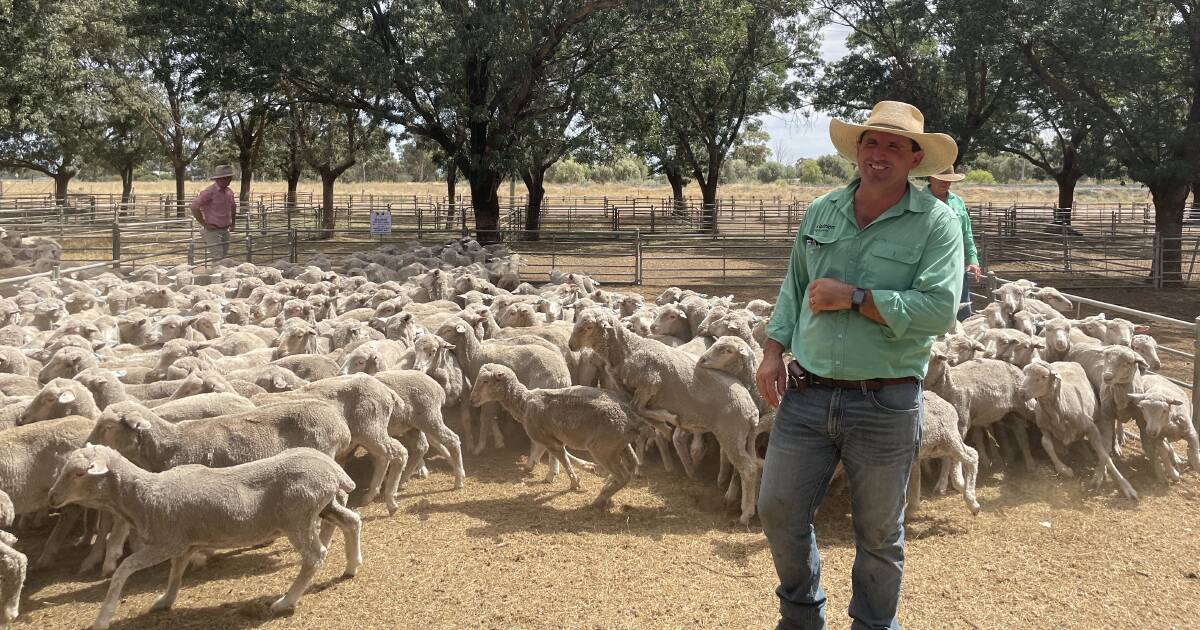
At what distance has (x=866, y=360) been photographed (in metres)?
3.35

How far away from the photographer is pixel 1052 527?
599cm

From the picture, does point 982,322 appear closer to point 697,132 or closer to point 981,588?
point 981,588

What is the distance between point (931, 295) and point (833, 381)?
462 millimetres

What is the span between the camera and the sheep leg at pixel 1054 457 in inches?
273

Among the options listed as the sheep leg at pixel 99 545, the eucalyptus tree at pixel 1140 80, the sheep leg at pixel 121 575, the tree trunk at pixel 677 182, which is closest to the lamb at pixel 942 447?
the sheep leg at pixel 121 575

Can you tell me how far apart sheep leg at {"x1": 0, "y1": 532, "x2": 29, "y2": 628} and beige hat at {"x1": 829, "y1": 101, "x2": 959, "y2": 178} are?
430 cm

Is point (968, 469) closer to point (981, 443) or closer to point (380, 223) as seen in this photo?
point (981, 443)

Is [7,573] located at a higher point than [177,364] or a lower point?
lower

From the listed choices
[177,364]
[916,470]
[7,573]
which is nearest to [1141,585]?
[916,470]

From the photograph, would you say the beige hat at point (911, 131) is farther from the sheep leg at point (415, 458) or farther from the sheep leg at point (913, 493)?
the sheep leg at point (415, 458)

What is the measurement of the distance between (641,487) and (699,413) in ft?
2.43

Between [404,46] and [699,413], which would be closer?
[699,413]

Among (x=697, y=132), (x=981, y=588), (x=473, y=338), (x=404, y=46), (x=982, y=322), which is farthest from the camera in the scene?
(x=697, y=132)

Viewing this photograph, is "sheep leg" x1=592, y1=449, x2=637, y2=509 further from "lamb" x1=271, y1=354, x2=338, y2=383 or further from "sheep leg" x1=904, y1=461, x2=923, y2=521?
"lamb" x1=271, y1=354, x2=338, y2=383
